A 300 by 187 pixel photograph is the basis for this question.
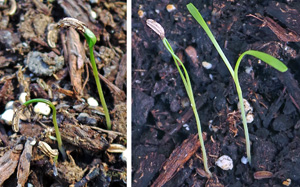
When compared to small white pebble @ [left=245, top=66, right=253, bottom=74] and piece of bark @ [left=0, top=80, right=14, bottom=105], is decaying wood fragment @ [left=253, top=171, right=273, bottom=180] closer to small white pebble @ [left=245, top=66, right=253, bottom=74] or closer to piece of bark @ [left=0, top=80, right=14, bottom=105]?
small white pebble @ [left=245, top=66, right=253, bottom=74]

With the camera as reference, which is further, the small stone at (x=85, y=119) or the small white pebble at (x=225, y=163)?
the small stone at (x=85, y=119)

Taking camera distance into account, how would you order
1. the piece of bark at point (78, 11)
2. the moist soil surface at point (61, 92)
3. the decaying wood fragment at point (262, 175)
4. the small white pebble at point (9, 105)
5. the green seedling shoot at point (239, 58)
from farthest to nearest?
the piece of bark at point (78, 11) → the small white pebble at point (9, 105) → the moist soil surface at point (61, 92) → the decaying wood fragment at point (262, 175) → the green seedling shoot at point (239, 58)

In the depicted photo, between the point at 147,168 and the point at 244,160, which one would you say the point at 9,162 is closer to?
the point at 147,168

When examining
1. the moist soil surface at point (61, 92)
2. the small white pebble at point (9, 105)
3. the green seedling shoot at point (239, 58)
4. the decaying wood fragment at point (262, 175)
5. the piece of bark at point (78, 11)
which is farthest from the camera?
the piece of bark at point (78, 11)

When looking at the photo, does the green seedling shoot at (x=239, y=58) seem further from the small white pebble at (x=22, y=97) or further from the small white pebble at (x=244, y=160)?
the small white pebble at (x=22, y=97)

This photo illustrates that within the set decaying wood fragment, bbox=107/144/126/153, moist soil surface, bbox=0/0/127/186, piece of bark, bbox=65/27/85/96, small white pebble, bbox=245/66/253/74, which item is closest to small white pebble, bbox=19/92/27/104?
moist soil surface, bbox=0/0/127/186

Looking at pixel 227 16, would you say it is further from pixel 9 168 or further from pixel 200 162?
pixel 9 168

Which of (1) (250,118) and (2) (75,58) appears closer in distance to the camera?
(1) (250,118)

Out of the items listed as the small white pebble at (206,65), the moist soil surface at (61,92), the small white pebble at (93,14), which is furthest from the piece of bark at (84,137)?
the small white pebble at (93,14)

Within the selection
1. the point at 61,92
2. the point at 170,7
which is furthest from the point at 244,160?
the point at 61,92
